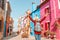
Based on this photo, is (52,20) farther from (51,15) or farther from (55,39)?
(55,39)

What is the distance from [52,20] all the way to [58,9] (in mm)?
1960

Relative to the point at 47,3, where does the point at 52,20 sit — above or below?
below

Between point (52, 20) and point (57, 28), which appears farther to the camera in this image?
point (52, 20)

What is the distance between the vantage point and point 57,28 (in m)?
20.1

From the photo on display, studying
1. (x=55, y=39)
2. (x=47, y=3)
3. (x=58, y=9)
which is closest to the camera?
(x=55, y=39)

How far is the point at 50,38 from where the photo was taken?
20.1 m

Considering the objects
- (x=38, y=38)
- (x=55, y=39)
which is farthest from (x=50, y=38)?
(x=38, y=38)

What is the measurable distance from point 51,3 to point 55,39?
5.59m

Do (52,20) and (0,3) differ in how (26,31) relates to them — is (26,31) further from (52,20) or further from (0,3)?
(0,3)

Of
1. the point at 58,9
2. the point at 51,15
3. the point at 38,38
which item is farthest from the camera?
the point at 51,15

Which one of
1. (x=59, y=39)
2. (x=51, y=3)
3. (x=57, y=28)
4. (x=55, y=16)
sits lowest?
(x=59, y=39)

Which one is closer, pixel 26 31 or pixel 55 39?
pixel 55 39

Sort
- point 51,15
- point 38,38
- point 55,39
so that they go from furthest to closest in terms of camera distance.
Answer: point 51,15
point 55,39
point 38,38

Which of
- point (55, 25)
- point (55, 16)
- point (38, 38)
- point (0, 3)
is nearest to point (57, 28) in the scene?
point (55, 25)
